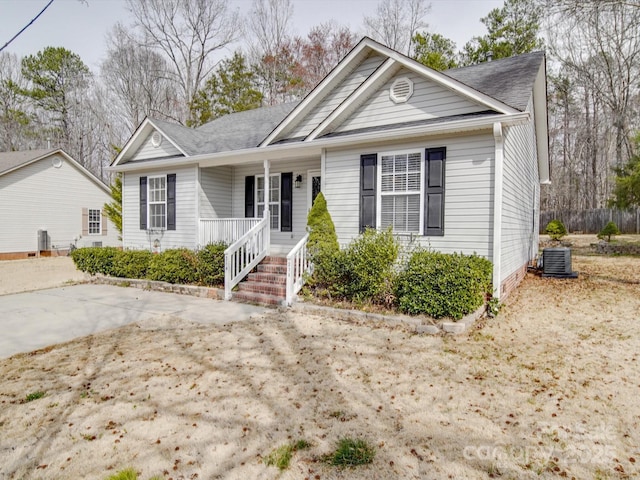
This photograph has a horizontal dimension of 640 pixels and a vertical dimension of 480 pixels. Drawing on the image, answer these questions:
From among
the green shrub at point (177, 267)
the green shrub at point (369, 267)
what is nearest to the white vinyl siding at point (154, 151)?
the green shrub at point (177, 267)

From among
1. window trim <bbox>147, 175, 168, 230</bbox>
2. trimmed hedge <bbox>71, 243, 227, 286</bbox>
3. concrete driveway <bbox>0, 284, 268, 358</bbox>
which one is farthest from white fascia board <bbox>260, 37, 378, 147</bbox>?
concrete driveway <bbox>0, 284, 268, 358</bbox>

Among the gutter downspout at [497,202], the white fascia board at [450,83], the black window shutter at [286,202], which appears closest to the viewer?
the white fascia board at [450,83]

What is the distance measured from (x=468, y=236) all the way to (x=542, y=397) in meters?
3.74

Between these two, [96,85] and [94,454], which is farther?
[96,85]

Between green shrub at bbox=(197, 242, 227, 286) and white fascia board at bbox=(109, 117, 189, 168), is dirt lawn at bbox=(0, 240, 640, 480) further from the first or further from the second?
white fascia board at bbox=(109, 117, 189, 168)

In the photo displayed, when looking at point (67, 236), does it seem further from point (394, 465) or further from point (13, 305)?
point (394, 465)

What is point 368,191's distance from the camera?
794 cm

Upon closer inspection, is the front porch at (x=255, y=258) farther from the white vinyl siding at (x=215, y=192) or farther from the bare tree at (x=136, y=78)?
the bare tree at (x=136, y=78)

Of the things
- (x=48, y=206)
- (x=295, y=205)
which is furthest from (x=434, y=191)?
(x=48, y=206)

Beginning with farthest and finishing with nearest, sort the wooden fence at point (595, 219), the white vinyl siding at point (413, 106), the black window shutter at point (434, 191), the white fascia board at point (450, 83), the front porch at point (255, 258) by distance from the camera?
the wooden fence at point (595, 219) < the front porch at point (255, 258) < the white vinyl siding at point (413, 106) < the black window shutter at point (434, 191) < the white fascia board at point (450, 83)

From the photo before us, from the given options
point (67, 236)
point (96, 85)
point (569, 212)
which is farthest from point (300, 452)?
point (96, 85)

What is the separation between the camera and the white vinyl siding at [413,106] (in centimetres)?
730

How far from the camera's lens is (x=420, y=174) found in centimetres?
740

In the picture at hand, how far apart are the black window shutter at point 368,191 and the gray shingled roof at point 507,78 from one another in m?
2.34
